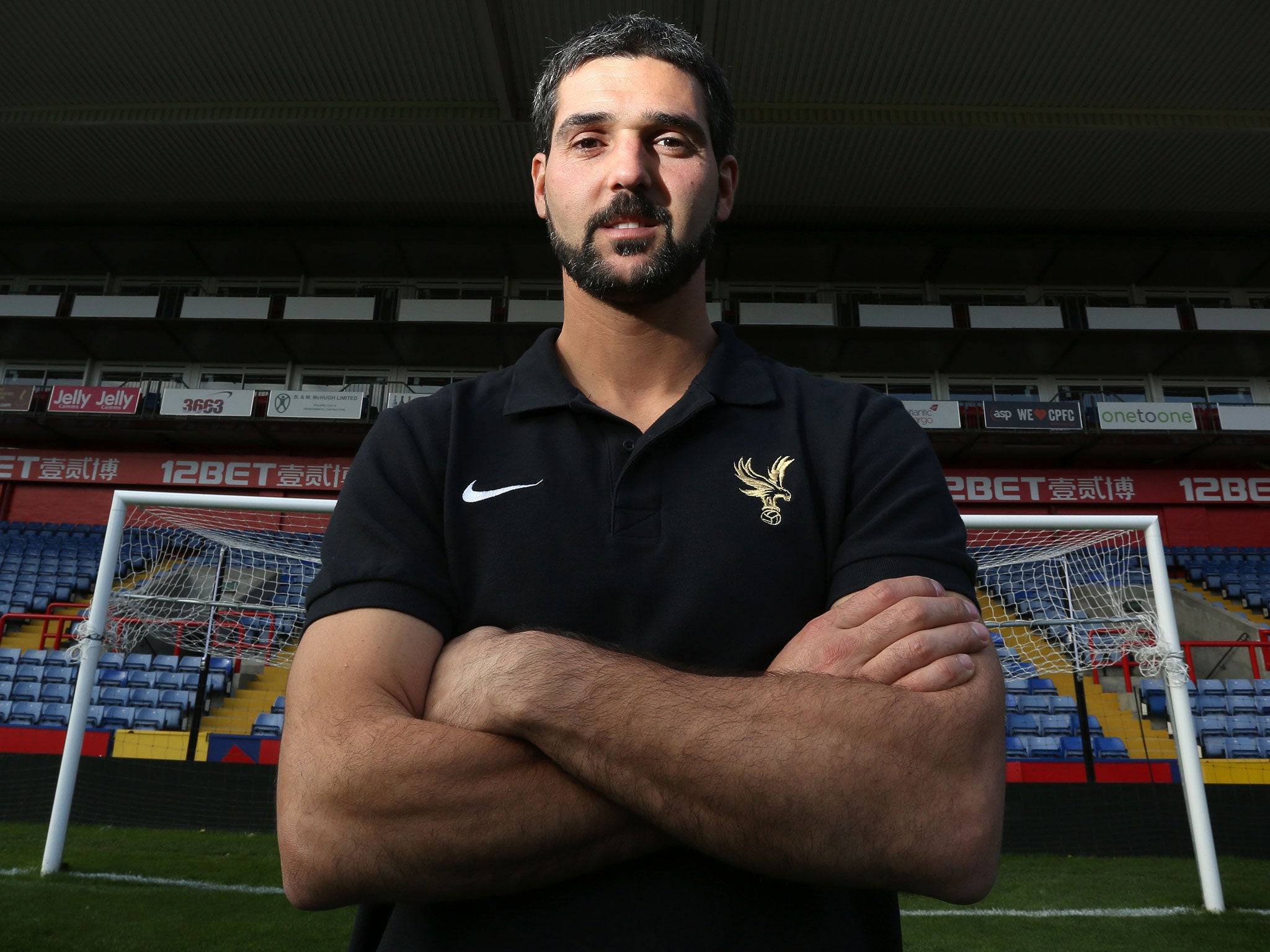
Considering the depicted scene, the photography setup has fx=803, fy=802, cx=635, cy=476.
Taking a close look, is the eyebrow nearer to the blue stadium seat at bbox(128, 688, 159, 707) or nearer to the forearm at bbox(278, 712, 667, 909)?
the forearm at bbox(278, 712, 667, 909)

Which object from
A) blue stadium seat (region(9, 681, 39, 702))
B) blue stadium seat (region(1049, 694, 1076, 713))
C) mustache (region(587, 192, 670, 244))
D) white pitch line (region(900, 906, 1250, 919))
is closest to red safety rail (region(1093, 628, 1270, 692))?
blue stadium seat (region(1049, 694, 1076, 713))

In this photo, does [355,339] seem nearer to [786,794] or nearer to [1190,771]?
[1190,771]

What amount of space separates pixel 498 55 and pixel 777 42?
4.53 m

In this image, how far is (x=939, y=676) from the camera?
3.26 ft

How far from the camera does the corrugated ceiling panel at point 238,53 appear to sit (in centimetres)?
1266

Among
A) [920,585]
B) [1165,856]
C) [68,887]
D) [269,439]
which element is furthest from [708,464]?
[269,439]

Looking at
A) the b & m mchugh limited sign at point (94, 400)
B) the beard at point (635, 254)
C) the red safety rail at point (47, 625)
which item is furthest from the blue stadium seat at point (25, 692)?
the beard at point (635, 254)

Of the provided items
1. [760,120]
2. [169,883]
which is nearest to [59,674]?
[169,883]

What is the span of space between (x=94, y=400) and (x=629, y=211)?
771 inches

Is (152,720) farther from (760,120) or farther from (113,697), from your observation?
(760,120)

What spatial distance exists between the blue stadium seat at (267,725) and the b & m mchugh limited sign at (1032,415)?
14.4 metres

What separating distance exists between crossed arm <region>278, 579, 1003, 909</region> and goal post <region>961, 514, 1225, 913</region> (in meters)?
3.66

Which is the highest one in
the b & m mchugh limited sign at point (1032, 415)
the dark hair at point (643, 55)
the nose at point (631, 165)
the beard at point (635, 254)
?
the b & m mchugh limited sign at point (1032, 415)

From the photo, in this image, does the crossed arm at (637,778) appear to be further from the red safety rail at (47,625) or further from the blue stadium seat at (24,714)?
the blue stadium seat at (24,714)
